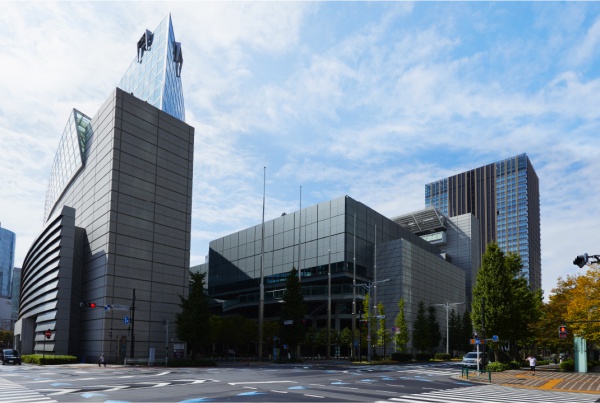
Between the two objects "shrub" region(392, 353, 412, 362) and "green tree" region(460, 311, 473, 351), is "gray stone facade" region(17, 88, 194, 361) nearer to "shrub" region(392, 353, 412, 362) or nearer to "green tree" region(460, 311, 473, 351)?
"shrub" region(392, 353, 412, 362)

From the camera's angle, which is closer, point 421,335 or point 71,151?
point 421,335

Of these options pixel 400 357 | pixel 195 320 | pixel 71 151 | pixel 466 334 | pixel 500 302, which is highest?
pixel 71 151

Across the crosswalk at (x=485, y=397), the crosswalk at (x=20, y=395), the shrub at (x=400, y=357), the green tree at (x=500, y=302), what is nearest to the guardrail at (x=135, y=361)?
the crosswalk at (x=20, y=395)

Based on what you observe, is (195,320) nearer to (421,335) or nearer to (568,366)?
(568,366)

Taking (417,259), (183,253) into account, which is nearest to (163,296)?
(183,253)

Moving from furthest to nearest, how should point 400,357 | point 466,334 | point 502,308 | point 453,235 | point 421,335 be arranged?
point 453,235 < point 466,334 < point 421,335 < point 400,357 < point 502,308

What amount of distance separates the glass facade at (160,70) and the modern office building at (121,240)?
22.7 meters

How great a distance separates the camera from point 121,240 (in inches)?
2534

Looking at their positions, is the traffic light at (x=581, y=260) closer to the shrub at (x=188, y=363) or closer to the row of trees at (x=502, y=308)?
the row of trees at (x=502, y=308)

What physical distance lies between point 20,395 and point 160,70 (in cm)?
Result: 8718

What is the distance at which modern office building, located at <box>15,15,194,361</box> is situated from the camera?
63.2 metres

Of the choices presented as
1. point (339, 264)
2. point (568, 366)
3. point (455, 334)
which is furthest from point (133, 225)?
point (455, 334)

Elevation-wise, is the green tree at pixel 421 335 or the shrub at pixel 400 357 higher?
the green tree at pixel 421 335

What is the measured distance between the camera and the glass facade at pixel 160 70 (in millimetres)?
99000
